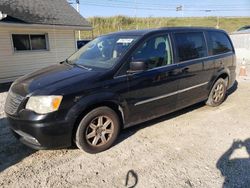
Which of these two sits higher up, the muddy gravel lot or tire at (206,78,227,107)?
A: tire at (206,78,227,107)

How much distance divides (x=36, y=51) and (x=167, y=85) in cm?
865

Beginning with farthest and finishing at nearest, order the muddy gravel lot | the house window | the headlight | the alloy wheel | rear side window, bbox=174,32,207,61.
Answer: the house window < rear side window, bbox=174,32,207,61 < the alloy wheel < the headlight < the muddy gravel lot

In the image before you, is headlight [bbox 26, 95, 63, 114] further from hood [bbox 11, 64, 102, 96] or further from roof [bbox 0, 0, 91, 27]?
roof [bbox 0, 0, 91, 27]

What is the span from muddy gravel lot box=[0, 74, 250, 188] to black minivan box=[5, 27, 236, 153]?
0.31 metres

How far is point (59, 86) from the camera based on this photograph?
10.9 ft

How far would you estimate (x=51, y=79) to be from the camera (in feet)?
11.7

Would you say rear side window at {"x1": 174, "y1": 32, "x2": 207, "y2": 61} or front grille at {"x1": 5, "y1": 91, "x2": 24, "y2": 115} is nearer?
front grille at {"x1": 5, "y1": 91, "x2": 24, "y2": 115}

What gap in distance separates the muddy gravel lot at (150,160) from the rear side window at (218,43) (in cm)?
175

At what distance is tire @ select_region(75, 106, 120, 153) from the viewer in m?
3.50

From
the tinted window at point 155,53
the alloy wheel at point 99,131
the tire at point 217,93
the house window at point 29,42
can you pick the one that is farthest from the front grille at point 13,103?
the house window at point 29,42

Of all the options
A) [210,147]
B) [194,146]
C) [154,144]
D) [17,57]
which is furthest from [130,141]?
[17,57]

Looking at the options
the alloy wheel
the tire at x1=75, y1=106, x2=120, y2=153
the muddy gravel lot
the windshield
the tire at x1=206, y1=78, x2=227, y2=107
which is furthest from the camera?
the tire at x1=206, y1=78, x2=227, y2=107

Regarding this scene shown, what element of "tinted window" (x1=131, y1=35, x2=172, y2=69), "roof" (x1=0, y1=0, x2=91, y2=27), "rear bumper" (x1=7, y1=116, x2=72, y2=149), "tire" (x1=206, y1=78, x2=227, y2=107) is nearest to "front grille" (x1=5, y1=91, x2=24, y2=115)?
"rear bumper" (x1=7, y1=116, x2=72, y2=149)

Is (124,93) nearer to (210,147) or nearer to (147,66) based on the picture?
(147,66)
